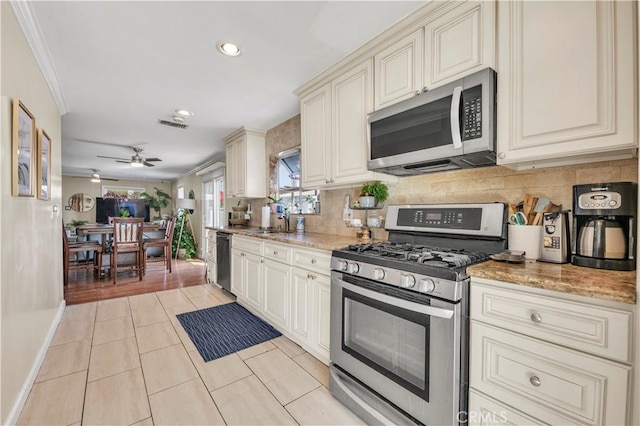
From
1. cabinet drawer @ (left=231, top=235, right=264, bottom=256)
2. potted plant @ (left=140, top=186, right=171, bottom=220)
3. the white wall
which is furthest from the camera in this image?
potted plant @ (left=140, top=186, right=171, bottom=220)

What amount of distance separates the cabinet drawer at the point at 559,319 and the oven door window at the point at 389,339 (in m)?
0.28

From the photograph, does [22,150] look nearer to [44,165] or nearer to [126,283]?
[44,165]

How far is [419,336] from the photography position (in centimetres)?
131

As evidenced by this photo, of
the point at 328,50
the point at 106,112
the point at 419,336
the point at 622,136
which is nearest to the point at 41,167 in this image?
the point at 106,112

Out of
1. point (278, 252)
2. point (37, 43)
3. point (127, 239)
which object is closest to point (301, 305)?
point (278, 252)

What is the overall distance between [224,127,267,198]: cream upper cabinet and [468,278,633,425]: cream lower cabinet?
3.31 metres

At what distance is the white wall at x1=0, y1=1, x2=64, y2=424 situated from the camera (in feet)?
4.61

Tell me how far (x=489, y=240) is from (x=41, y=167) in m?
3.26

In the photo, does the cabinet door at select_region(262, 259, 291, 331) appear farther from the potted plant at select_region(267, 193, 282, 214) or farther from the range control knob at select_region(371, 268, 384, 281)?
the potted plant at select_region(267, 193, 282, 214)

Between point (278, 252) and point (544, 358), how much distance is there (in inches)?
75.3

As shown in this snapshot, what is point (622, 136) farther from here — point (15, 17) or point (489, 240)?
point (15, 17)

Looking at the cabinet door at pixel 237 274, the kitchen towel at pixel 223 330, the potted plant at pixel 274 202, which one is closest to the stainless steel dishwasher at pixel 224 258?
the cabinet door at pixel 237 274

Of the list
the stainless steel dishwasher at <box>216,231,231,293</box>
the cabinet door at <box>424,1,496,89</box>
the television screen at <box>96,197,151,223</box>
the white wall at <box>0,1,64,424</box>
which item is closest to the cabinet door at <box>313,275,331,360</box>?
the cabinet door at <box>424,1,496,89</box>

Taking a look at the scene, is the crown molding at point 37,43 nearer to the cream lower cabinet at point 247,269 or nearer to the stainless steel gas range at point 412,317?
the cream lower cabinet at point 247,269
